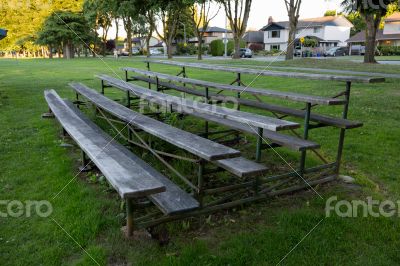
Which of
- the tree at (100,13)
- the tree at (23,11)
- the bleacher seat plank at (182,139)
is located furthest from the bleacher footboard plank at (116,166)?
the tree at (100,13)

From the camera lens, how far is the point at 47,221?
323 centimetres

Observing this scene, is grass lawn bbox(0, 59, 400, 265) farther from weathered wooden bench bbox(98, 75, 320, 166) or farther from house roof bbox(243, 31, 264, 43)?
house roof bbox(243, 31, 264, 43)

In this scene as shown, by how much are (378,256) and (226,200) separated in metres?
1.38

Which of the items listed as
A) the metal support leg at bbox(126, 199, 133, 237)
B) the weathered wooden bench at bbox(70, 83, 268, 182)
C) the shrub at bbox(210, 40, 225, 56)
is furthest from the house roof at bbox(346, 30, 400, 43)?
the metal support leg at bbox(126, 199, 133, 237)

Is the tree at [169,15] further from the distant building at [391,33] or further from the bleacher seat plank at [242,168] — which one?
A: the distant building at [391,33]

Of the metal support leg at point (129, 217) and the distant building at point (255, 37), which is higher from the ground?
the distant building at point (255, 37)

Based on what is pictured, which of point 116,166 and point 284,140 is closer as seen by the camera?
point 116,166

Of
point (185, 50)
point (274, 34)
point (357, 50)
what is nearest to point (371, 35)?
point (357, 50)

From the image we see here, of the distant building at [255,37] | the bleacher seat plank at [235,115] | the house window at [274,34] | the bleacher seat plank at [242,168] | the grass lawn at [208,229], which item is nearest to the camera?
the grass lawn at [208,229]

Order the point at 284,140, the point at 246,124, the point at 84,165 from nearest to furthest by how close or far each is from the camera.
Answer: the point at 284,140 → the point at 246,124 → the point at 84,165

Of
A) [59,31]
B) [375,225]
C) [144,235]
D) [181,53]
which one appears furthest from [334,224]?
[181,53]

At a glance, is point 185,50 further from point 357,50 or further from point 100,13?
point 357,50

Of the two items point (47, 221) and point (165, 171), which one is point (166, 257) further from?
point (165, 171)

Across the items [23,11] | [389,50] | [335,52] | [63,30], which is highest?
[63,30]
